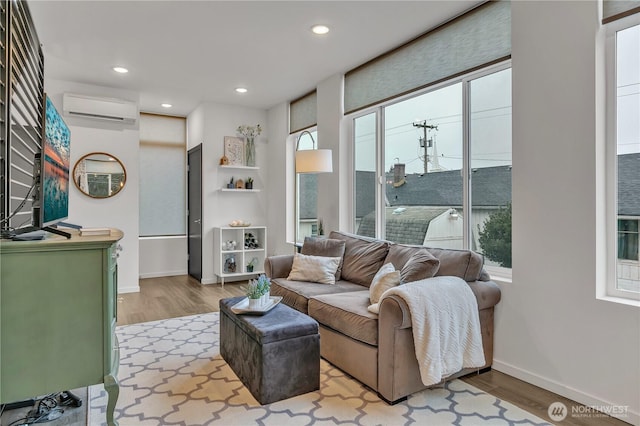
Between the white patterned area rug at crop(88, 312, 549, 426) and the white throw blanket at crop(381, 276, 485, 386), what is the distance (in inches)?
7.4

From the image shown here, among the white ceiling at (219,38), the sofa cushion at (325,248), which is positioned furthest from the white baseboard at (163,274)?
the sofa cushion at (325,248)

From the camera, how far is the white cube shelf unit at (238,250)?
225 inches

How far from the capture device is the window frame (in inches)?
115

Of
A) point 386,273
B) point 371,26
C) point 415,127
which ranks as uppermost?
point 371,26

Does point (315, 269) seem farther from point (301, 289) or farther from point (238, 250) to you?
point (238, 250)

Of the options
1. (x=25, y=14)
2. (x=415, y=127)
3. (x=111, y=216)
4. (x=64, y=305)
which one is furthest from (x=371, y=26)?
(x=111, y=216)

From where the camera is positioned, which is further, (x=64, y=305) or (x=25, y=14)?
(x=25, y=14)

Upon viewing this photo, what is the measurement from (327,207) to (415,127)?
153cm

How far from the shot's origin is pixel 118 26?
3.29 meters

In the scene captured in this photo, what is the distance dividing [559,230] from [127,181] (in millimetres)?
4921

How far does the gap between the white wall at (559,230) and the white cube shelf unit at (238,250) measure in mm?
3935

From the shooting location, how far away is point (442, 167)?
339 cm

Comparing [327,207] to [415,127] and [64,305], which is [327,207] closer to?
[415,127]

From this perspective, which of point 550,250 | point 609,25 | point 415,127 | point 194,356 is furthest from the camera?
point 415,127
